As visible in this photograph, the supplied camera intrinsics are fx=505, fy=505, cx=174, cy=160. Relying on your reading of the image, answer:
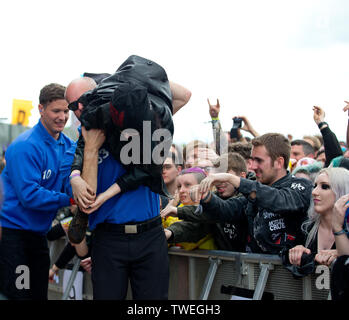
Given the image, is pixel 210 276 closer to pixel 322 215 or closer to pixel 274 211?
pixel 274 211

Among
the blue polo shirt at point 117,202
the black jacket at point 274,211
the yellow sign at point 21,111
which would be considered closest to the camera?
the blue polo shirt at point 117,202

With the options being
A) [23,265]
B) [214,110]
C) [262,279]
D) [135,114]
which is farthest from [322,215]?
[214,110]

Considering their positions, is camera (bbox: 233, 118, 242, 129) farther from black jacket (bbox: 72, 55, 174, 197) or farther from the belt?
the belt

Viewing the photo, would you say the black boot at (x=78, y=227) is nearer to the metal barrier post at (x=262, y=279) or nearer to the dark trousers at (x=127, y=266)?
the dark trousers at (x=127, y=266)

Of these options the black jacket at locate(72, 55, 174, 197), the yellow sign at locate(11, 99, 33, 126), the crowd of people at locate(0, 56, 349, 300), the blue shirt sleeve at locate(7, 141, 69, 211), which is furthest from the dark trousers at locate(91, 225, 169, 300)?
the yellow sign at locate(11, 99, 33, 126)

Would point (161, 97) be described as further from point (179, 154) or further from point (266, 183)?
point (179, 154)

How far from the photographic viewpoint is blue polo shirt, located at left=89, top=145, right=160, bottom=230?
2.96 meters

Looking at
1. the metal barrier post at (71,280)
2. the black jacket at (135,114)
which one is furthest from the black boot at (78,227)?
the metal barrier post at (71,280)

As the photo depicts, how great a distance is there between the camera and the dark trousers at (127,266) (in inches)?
114

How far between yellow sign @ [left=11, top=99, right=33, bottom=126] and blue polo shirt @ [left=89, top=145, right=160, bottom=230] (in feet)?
16.1

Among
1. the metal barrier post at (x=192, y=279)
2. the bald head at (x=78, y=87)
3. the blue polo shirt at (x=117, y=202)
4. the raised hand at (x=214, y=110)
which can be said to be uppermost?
the raised hand at (x=214, y=110)
